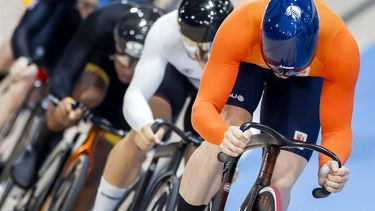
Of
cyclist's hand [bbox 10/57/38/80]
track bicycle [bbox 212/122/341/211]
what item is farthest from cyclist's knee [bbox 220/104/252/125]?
cyclist's hand [bbox 10/57/38/80]

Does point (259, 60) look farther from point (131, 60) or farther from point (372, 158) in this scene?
point (372, 158)

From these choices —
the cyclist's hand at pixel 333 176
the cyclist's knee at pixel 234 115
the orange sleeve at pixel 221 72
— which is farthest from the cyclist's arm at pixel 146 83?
the cyclist's hand at pixel 333 176

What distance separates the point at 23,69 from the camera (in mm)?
4641

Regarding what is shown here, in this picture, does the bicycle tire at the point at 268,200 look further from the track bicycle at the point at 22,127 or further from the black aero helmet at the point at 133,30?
the track bicycle at the point at 22,127

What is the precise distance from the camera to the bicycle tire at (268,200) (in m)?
2.62

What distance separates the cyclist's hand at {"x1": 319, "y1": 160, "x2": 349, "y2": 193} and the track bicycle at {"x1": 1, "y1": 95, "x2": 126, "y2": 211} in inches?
60.6

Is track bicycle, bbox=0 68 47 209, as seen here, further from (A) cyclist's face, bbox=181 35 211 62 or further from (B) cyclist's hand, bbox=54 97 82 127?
(A) cyclist's face, bbox=181 35 211 62

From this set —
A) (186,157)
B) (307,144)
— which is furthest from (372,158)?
(307,144)

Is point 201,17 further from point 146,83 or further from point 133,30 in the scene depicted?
point 133,30

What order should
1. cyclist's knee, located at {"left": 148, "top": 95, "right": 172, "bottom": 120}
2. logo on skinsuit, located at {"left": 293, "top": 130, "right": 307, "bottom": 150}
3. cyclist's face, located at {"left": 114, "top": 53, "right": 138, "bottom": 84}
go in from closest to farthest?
logo on skinsuit, located at {"left": 293, "top": 130, "right": 307, "bottom": 150} → cyclist's knee, located at {"left": 148, "top": 95, "right": 172, "bottom": 120} → cyclist's face, located at {"left": 114, "top": 53, "right": 138, "bottom": 84}

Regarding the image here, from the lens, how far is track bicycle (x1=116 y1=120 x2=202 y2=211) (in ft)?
11.0

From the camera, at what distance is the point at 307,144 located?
2.57 m

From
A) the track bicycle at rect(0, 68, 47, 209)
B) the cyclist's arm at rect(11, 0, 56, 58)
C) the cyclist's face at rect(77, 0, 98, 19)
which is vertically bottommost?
the track bicycle at rect(0, 68, 47, 209)

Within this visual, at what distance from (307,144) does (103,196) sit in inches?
53.7
